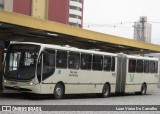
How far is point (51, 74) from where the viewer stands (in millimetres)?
21828

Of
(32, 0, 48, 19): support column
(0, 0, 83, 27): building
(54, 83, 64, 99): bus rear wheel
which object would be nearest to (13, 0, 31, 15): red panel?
(0, 0, 83, 27): building

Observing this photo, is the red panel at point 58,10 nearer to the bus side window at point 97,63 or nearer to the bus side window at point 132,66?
the bus side window at point 132,66

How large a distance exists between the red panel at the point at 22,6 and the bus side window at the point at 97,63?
48.1m

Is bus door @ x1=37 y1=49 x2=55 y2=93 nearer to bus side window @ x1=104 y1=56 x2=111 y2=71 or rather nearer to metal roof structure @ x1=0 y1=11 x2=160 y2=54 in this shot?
metal roof structure @ x1=0 y1=11 x2=160 y2=54

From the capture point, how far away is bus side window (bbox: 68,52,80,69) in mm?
23500

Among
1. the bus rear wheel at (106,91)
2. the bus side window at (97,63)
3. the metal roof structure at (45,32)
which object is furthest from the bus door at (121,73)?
the metal roof structure at (45,32)

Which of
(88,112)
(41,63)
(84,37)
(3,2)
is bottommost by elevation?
(88,112)

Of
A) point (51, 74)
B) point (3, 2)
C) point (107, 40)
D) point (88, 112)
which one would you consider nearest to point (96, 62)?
point (51, 74)

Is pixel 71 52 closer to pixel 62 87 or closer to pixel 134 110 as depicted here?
pixel 62 87

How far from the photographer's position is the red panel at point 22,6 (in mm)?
73619

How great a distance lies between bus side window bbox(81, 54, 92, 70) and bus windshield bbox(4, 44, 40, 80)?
4.10m

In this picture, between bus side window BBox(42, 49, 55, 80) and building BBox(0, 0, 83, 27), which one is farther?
building BBox(0, 0, 83, 27)

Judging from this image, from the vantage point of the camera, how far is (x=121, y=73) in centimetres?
2953

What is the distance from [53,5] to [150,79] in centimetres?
5112
